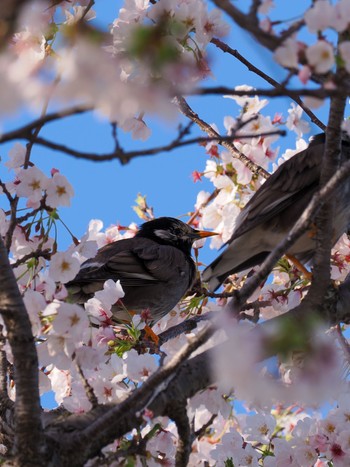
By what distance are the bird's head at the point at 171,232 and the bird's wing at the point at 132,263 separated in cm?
23

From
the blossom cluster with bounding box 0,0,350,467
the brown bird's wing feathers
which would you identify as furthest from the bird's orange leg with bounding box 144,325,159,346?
the brown bird's wing feathers

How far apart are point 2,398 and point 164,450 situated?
81cm

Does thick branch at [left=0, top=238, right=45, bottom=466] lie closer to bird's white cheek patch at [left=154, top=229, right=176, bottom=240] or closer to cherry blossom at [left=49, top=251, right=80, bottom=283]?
cherry blossom at [left=49, top=251, right=80, bottom=283]

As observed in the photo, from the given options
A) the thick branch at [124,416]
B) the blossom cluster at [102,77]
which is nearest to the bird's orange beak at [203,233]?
the thick branch at [124,416]

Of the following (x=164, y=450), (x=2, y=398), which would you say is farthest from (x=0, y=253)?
(x=164, y=450)

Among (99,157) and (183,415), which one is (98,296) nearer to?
(183,415)

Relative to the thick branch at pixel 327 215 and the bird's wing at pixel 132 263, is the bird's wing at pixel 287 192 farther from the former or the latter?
the bird's wing at pixel 132 263

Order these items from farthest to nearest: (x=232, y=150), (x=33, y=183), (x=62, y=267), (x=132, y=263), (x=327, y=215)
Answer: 1. (x=132, y=263)
2. (x=232, y=150)
3. (x=33, y=183)
4. (x=62, y=267)
5. (x=327, y=215)

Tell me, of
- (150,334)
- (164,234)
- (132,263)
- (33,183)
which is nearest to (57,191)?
(33,183)

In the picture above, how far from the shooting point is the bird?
3975mm

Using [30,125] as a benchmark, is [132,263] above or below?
above

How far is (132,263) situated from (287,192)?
159 centimetres

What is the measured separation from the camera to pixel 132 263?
17.1ft

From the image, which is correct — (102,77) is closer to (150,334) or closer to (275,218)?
(275,218)
